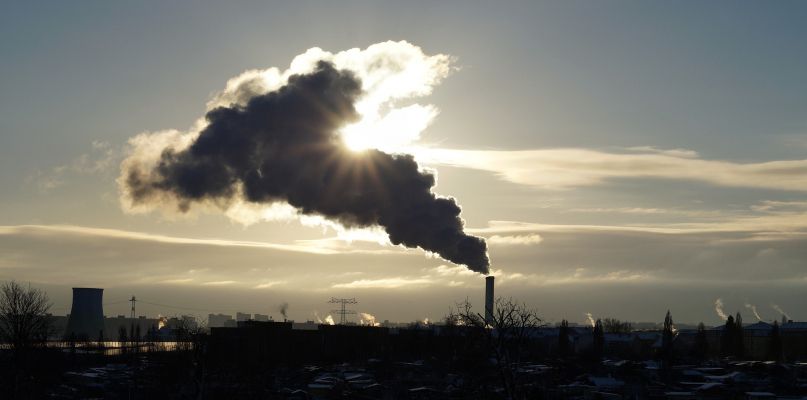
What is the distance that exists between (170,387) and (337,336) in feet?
170

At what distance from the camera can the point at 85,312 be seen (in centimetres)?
10800

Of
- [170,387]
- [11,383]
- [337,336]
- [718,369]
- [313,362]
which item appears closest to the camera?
[11,383]

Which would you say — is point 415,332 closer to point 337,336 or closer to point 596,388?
point 337,336

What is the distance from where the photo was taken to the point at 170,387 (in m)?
54.8

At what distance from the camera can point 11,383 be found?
27.3 meters

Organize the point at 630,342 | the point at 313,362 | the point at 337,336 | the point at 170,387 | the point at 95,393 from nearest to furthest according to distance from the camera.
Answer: the point at 170,387
the point at 95,393
the point at 313,362
the point at 337,336
the point at 630,342

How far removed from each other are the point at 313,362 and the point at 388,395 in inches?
1663

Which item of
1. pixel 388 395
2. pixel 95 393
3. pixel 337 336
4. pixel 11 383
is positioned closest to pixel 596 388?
pixel 388 395

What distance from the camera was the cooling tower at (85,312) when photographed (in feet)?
349


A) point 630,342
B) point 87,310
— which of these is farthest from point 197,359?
point 630,342

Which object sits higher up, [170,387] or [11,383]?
[11,383]

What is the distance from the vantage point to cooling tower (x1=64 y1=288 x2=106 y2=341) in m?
106

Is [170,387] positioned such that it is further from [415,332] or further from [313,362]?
[415,332]

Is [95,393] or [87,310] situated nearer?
[95,393]
